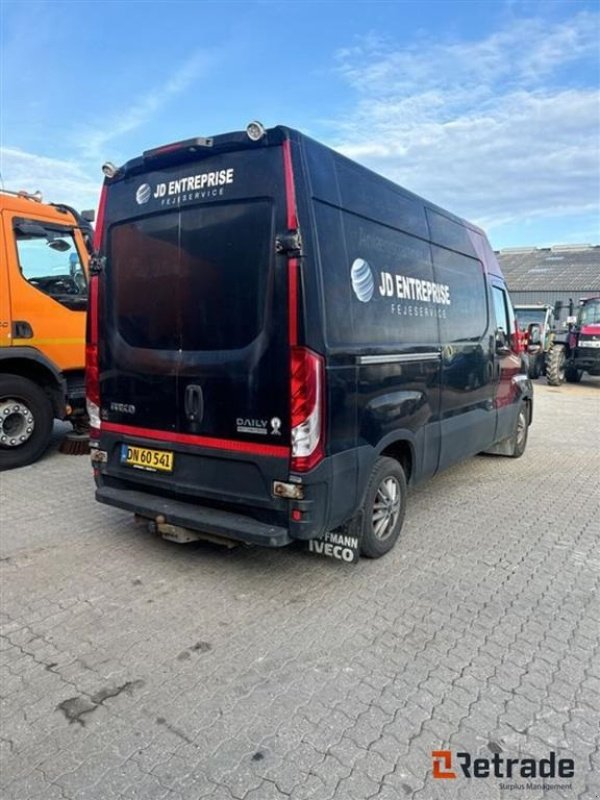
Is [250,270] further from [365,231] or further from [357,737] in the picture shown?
[357,737]

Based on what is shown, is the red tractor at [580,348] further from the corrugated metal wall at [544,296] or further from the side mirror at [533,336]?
the corrugated metal wall at [544,296]

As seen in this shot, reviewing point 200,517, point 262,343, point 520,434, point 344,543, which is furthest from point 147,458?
point 520,434

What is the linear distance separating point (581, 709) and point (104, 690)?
227cm

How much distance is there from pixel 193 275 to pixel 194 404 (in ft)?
2.70

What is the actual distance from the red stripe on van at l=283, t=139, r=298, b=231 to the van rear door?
0.10ft

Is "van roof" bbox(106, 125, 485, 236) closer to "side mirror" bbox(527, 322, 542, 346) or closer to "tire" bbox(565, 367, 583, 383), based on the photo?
"side mirror" bbox(527, 322, 542, 346)

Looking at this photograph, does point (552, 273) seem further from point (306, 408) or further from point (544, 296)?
point (306, 408)

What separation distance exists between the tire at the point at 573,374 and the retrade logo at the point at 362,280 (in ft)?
54.7

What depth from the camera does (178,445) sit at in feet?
→ 12.5

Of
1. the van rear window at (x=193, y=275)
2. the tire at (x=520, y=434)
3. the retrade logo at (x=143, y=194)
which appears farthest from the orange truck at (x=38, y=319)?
the tire at (x=520, y=434)

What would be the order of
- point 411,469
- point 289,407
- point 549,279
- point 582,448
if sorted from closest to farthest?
point 289,407 < point 411,469 < point 582,448 < point 549,279

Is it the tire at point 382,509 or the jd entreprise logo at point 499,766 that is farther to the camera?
the tire at point 382,509

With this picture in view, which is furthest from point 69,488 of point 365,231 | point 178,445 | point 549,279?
point 549,279

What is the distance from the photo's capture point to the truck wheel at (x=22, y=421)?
6613 millimetres
